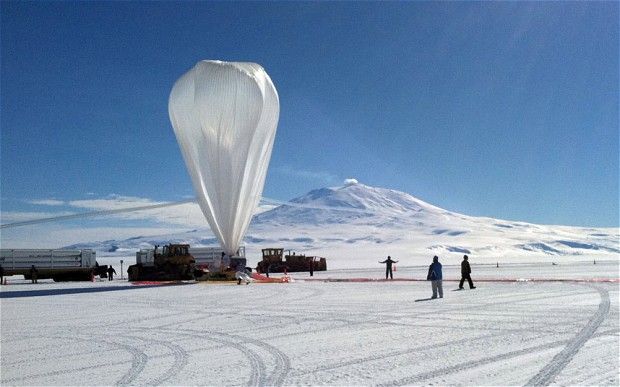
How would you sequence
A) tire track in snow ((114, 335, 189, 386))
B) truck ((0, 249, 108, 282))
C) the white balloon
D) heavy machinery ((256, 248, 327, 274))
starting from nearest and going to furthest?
tire track in snow ((114, 335, 189, 386)), the white balloon, truck ((0, 249, 108, 282)), heavy machinery ((256, 248, 327, 274))

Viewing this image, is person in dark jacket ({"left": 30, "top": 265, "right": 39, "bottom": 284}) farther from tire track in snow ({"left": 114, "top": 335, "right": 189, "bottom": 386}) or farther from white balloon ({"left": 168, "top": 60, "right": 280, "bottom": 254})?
tire track in snow ({"left": 114, "top": 335, "right": 189, "bottom": 386})

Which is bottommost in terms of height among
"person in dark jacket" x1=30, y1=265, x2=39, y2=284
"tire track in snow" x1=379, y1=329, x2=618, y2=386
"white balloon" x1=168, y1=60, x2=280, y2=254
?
"person in dark jacket" x1=30, y1=265, x2=39, y2=284

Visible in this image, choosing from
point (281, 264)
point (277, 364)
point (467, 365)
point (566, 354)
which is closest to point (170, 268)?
point (281, 264)

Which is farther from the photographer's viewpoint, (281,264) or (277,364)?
(281,264)

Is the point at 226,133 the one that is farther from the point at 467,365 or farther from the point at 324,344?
the point at 467,365

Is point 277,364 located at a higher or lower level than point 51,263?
lower

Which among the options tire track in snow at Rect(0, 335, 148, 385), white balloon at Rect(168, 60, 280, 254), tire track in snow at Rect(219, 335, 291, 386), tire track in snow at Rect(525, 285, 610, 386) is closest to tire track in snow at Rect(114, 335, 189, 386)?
tire track in snow at Rect(0, 335, 148, 385)

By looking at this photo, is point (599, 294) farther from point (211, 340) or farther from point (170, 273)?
point (170, 273)
